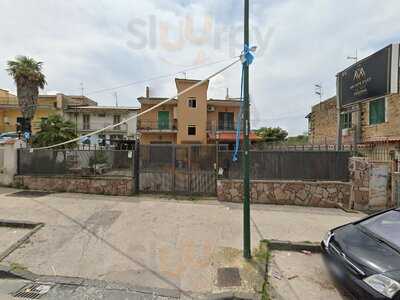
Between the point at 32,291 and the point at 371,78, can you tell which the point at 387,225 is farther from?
the point at 371,78

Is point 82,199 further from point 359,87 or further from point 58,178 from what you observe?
point 359,87

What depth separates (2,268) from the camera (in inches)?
164

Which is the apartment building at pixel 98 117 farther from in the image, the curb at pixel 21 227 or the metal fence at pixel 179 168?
the curb at pixel 21 227

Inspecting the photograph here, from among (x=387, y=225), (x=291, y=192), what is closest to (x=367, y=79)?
(x=291, y=192)

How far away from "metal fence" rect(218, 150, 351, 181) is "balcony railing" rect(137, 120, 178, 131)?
18.9 m

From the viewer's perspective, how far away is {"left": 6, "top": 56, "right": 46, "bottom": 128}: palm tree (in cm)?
2070

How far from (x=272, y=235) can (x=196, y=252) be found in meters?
1.96

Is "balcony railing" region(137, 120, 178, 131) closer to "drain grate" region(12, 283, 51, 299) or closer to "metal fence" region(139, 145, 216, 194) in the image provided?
"metal fence" region(139, 145, 216, 194)

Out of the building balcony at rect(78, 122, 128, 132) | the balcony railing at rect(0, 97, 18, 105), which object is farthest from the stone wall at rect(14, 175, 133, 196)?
the balcony railing at rect(0, 97, 18, 105)

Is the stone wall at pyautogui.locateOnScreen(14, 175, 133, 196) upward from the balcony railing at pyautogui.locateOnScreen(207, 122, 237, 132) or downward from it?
downward

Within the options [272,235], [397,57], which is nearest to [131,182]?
[272,235]

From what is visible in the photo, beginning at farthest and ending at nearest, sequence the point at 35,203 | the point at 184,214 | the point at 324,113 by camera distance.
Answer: the point at 324,113 < the point at 35,203 < the point at 184,214

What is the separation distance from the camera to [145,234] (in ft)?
18.7

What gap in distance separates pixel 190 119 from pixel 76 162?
56.0 ft
